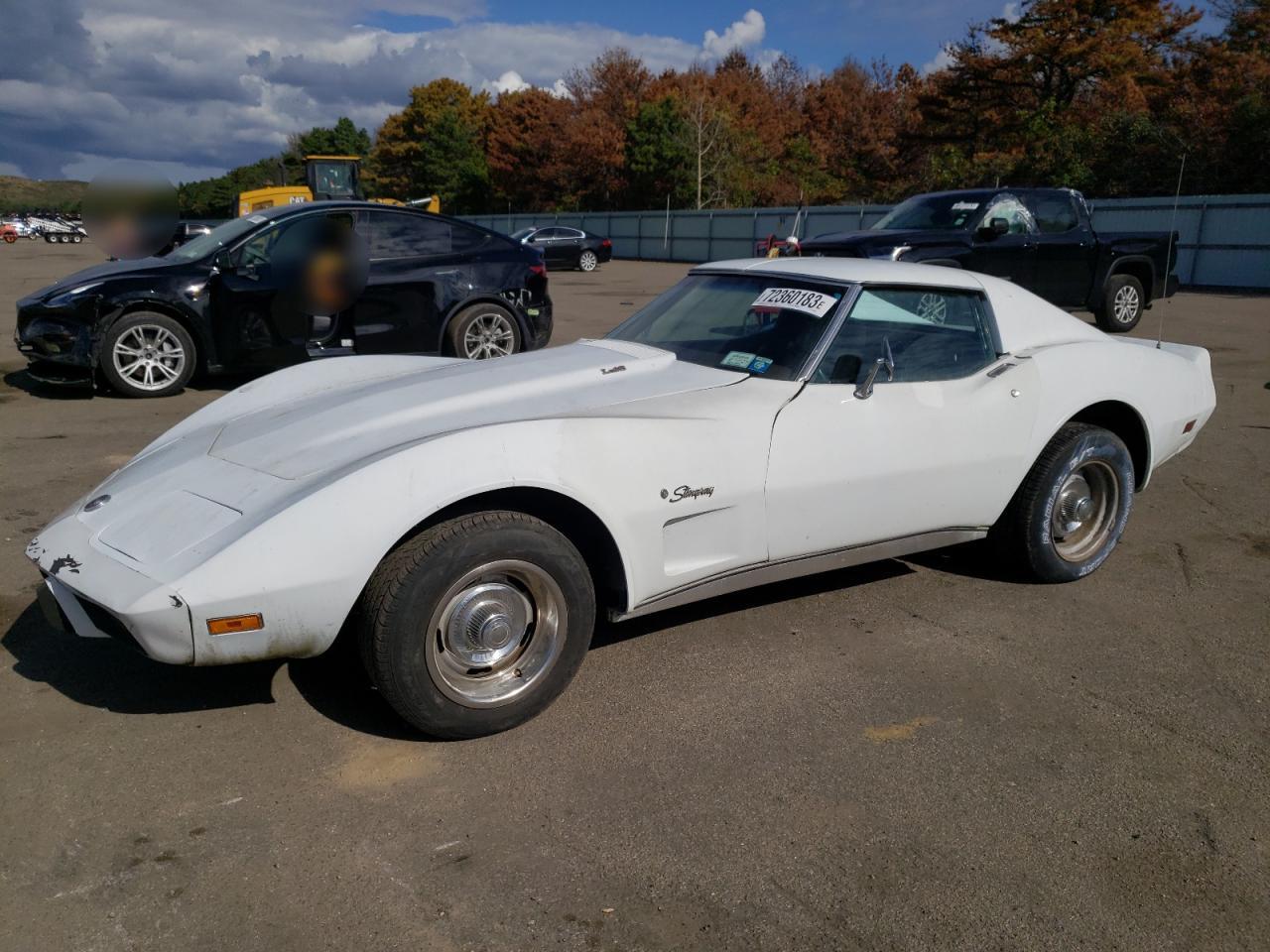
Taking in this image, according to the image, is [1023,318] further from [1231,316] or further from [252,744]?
[1231,316]

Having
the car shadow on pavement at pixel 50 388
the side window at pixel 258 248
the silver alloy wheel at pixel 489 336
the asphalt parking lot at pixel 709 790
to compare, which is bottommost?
the asphalt parking lot at pixel 709 790

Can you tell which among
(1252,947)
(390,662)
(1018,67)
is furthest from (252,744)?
(1018,67)

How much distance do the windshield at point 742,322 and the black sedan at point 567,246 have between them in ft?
79.8

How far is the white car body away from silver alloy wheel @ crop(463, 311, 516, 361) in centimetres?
411

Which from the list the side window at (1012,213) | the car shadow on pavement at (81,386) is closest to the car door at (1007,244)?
the side window at (1012,213)

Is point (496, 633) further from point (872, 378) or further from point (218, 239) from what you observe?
point (218, 239)

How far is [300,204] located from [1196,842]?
7.95 metres

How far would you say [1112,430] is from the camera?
4668 millimetres

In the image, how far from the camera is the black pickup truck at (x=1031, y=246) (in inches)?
420

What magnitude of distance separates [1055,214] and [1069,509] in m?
8.76

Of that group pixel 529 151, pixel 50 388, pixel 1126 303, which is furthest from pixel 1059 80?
pixel 50 388

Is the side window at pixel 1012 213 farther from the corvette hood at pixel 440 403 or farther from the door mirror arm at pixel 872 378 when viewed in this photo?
the corvette hood at pixel 440 403

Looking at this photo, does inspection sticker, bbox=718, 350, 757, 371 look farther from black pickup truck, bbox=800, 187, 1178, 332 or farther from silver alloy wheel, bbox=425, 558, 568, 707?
black pickup truck, bbox=800, 187, 1178, 332

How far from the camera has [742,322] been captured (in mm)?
3922
